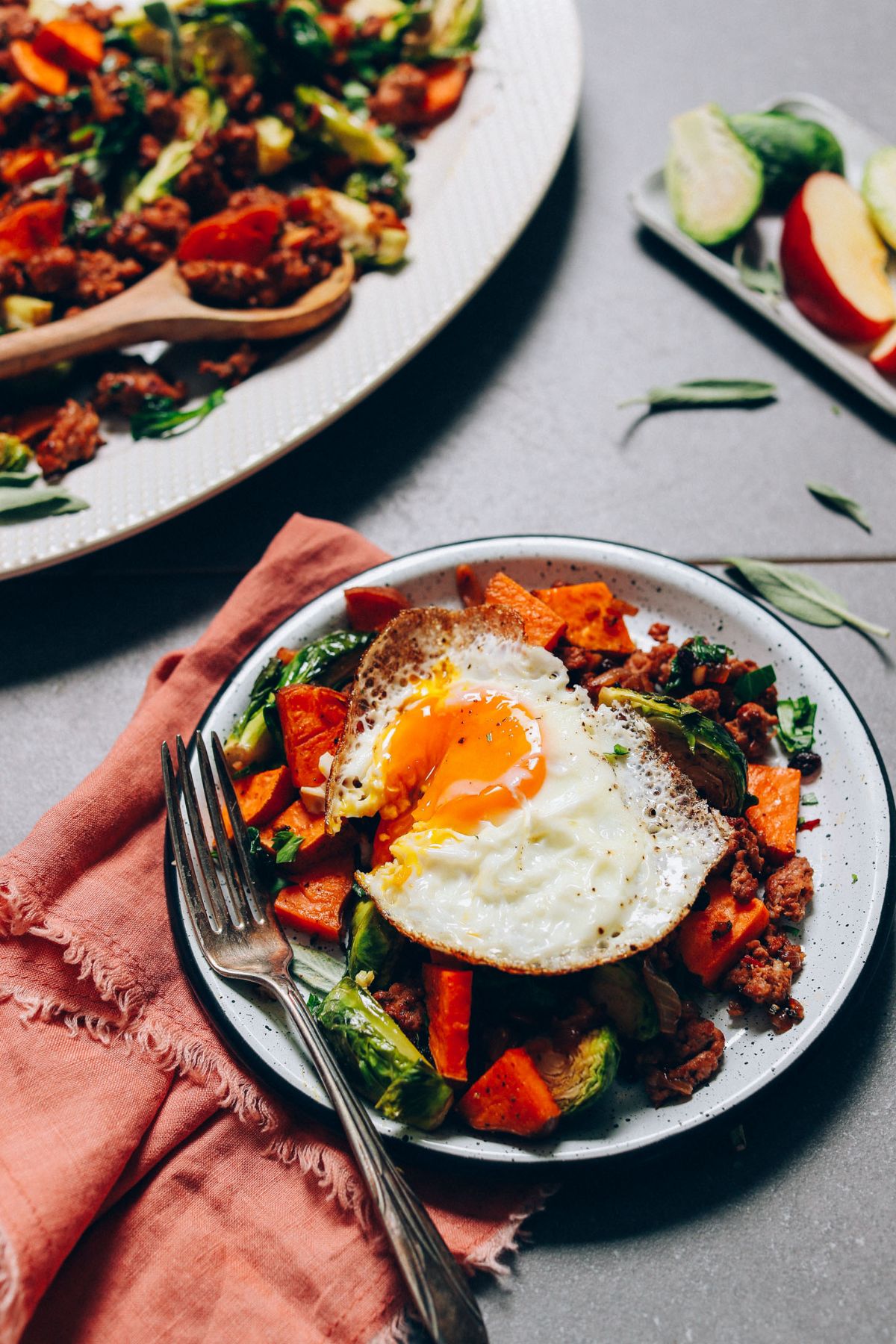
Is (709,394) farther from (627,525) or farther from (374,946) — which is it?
(374,946)

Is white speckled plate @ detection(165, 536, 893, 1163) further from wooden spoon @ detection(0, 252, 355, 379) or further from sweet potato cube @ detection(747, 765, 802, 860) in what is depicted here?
wooden spoon @ detection(0, 252, 355, 379)

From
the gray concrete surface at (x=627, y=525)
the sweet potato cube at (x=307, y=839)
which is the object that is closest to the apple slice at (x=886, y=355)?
the gray concrete surface at (x=627, y=525)

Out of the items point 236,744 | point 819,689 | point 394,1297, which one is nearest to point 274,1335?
point 394,1297

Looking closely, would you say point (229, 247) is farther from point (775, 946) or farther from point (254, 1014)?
point (775, 946)

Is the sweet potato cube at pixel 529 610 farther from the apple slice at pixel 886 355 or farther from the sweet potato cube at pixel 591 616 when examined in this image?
the apple slice at pixel 886 355

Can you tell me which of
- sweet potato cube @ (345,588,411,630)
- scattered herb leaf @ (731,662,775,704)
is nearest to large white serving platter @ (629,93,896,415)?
scattered herb leaf @ (731,662,775,704)

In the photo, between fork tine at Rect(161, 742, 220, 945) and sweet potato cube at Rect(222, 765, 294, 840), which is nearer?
fork tine at Rect(161, 742, 220, 945)

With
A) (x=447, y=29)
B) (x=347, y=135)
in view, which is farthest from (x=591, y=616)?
(x=447, y=29)
